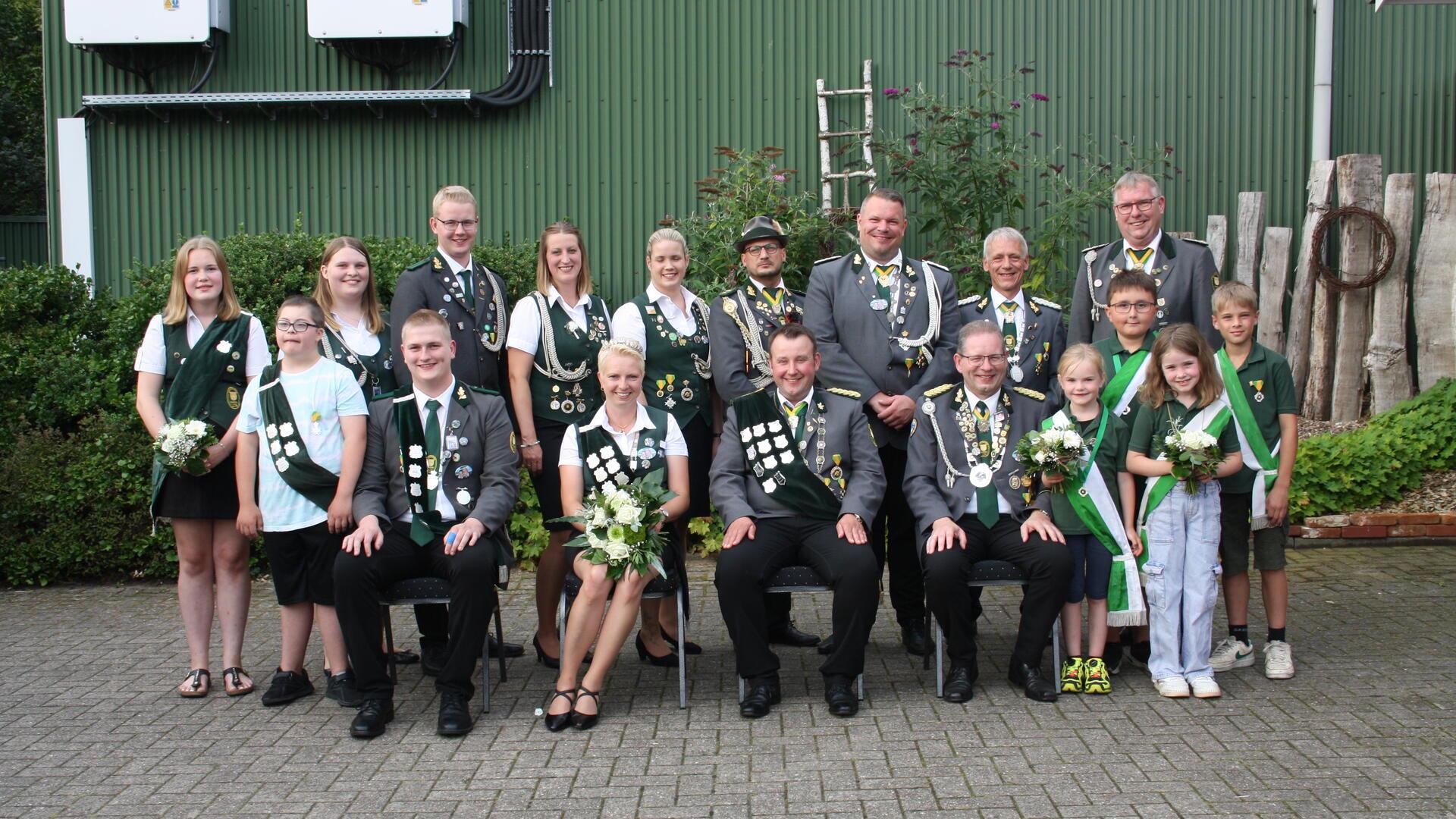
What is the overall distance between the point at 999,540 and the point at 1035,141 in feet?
19.5

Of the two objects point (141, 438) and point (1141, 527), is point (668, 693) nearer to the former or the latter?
point (1141, 527)

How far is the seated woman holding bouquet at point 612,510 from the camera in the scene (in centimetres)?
487

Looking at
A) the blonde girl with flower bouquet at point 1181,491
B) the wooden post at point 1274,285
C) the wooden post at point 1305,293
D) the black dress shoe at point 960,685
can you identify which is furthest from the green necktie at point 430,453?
the wooden post at point 1305,293

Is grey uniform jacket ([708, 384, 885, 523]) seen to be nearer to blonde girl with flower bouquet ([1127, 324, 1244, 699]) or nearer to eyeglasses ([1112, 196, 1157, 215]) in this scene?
blonde girl with flower bouquet ([1127, 324, 1244, 699])

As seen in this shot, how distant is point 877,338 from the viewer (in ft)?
18.7

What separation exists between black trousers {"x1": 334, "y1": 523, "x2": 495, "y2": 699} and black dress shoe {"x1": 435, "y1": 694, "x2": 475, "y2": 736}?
3 cm

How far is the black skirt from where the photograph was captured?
530 centimetres

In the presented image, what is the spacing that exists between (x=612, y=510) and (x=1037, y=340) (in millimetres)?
2176

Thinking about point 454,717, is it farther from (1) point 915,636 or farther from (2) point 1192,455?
(2) point 1192,455

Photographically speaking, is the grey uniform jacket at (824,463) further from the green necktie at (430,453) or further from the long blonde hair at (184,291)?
the long blonde hair at (184,291)

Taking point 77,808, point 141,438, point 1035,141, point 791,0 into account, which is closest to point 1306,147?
point 1035,141

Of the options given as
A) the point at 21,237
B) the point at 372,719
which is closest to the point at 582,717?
the point at 372,719

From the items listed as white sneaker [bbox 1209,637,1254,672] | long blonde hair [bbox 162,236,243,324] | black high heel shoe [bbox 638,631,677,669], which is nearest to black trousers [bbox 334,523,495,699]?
black high heel shoe [bbox 638,631,677,669]

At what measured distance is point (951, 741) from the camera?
459cm
